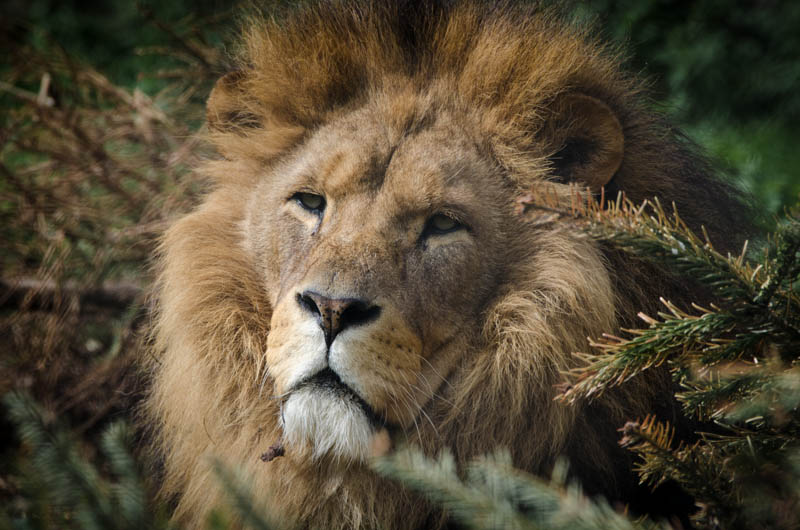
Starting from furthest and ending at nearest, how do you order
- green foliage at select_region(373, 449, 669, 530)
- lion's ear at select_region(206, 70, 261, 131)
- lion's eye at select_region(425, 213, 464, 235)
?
lion's ear at select_region(206, 70, 261, 131) < lion's eye at select_region(425, 213, 464, 235) < green foliage at select_region(373, 449, 669, 530)

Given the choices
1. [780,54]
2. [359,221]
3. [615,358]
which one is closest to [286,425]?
[359,221]

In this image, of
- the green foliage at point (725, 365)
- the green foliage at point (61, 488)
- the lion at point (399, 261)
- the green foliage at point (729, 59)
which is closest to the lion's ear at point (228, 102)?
the lion at point (399, 261)

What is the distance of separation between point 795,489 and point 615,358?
443 millimetres

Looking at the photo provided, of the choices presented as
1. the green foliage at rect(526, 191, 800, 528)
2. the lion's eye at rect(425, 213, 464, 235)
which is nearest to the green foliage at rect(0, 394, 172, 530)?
the green foliage at rect(526, 191, 800, 528)

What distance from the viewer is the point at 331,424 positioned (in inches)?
79.0

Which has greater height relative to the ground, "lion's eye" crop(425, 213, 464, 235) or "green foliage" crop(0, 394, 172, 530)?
"lion's eye" crop(425, 213, 464, 235)

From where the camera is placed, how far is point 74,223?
4.08 meters

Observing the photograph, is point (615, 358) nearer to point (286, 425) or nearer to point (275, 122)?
point (286, 425)

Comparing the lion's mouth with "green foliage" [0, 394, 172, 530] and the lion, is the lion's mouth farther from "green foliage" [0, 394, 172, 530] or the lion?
"green foliage" [0, 394, 172, 530]

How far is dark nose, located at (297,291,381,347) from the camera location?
1971mm

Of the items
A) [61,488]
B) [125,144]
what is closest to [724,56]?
[125,144]

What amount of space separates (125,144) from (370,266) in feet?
9.73

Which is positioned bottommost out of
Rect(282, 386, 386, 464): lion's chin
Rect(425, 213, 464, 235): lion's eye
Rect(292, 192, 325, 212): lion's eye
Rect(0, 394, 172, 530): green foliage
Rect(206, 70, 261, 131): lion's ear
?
Rect(282, 386, 386, 464): lion's chin

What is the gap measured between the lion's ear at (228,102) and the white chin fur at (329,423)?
1.23 m
